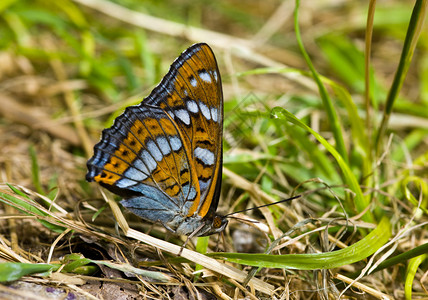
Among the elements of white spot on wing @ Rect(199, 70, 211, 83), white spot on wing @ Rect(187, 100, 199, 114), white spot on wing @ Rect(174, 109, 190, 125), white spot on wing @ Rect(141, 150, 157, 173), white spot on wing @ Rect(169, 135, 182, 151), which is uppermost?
white spot on wing @ Rect(199, 70, 211, 83)

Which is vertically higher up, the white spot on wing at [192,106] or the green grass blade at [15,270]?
the white spot on wing at [192,106]

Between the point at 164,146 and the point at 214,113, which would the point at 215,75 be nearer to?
the point at 214,113

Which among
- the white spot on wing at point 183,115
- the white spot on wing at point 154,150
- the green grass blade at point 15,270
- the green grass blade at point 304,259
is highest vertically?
the white spot on wing at point 183,115

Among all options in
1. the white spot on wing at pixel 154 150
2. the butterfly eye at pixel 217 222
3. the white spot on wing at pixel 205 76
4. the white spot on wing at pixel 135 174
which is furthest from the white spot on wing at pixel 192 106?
the butterfly eye at pixel 217 222

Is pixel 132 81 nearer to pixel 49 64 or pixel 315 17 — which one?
pixel 49 64

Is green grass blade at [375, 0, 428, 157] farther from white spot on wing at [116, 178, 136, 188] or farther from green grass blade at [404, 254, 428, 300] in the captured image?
white spot on wing at [116, 178, 136, 188]

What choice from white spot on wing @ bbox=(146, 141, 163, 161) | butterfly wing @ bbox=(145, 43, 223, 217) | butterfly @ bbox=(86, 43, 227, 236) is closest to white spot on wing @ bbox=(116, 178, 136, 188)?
butterfly @ bbox=(86, 43, 227, 236)

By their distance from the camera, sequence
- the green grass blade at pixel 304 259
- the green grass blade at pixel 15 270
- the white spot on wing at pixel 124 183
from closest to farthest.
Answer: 1. the green grass blade at pixel 15 270
2. the green grass blade at pixel 304 259
3. the white spot on wing at pixel 124 183

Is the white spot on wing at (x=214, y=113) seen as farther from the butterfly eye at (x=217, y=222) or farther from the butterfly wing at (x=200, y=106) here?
the butterfly eye at (x=217, y=222)

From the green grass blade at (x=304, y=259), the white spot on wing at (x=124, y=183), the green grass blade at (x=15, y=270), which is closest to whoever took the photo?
the green grass blade at (x=15, y=270)

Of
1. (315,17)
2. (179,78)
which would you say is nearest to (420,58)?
(315,17)
